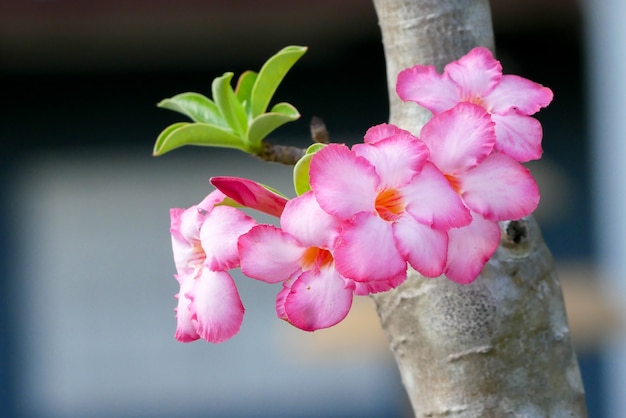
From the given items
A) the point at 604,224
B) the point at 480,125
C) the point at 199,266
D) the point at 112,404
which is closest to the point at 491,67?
the point at 480,125

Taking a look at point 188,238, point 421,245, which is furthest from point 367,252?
point 188,238

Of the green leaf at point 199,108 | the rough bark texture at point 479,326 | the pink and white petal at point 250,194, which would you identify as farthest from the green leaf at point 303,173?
the green leaf at point 199,108

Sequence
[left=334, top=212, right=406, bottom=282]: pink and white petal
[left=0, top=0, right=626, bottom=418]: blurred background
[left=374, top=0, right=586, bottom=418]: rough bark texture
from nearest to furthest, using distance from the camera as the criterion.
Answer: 1. [left=334, top=212, right=406, bottom=282]: pink and white petal
2. [left=374, top=0, right=586, bottom=418]: rough bark texture
3. [left=0, top=0, right=626, bottom=418]: blurred background

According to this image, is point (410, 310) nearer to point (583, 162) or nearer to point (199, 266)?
point (199, 266)

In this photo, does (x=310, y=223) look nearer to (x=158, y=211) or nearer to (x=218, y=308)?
(x=218, y=308)

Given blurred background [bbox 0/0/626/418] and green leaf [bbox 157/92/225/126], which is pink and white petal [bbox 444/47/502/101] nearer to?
green leaf [bbox 157/92/225/126]

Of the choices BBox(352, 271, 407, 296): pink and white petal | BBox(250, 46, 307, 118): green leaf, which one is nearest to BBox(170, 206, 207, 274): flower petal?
BBox(352, 271, 407, 296): pink and white petal
